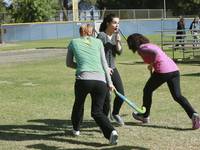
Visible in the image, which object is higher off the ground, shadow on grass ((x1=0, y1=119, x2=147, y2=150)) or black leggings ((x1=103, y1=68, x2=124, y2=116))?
black leggings ((x1=103, y1=68, x2=124, y2=116))

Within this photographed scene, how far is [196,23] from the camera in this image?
3041cm

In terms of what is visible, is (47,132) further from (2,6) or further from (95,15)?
(2,6)

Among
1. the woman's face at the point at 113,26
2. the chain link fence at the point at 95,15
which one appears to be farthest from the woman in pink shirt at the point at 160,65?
the chain link fence at the point at 95,15

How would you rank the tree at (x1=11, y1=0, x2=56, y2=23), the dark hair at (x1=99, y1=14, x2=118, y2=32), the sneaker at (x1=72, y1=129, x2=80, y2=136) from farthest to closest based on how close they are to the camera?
the tree at (x1=11, y1=0, x2=56, y2=23), the dark hair at (x1=99, y1=14, x2=118, y2=32), the sneaker at (x1=72, y1=129, x2=80, y2=136)

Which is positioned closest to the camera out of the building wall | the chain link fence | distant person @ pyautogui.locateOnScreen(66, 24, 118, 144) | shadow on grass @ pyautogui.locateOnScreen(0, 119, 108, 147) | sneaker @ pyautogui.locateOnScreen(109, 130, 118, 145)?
sneaker @ pyautogui.locateOnScreen(109, 130, 118, 145)

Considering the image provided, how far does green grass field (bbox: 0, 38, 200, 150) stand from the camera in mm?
7891

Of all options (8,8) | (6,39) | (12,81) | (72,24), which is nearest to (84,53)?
(12,81)

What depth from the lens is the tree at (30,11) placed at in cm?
5584

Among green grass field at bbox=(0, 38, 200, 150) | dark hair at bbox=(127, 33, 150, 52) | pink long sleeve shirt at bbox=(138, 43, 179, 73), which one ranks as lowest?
green grass field at bbox=(0, 38, 200, 150)

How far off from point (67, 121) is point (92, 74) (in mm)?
2325

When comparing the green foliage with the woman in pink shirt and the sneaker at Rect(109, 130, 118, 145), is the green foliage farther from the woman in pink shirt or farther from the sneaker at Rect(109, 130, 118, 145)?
the sneaker at Rect(109, 130, 118, 145)

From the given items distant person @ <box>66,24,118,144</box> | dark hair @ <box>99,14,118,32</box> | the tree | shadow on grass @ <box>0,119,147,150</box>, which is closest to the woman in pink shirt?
dark hair @ <box>99,14,118,32</box>

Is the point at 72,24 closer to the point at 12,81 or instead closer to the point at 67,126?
the point at 12,81

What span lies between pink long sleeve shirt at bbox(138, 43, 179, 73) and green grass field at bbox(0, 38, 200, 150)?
0.95 m
